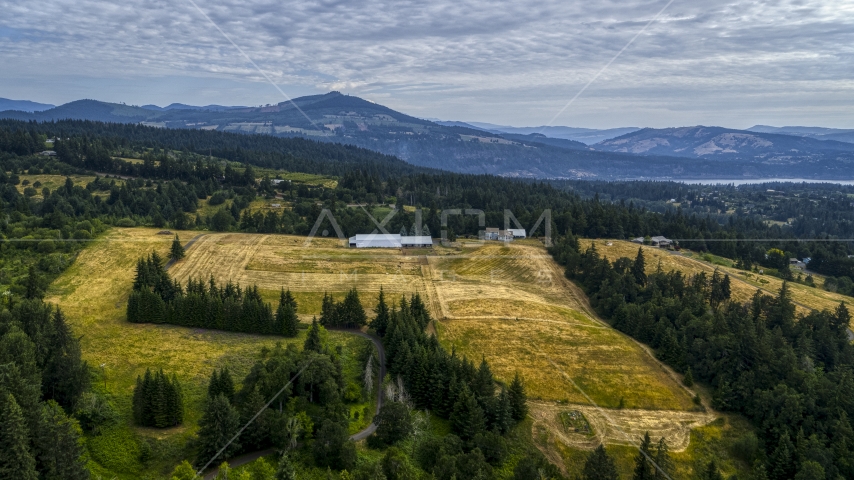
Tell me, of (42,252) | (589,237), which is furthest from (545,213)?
(42,252)

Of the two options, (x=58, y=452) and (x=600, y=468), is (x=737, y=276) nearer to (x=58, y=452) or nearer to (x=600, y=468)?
(x=600, y=468)

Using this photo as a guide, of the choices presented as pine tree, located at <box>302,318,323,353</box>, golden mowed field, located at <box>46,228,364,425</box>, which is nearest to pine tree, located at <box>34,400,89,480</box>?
golden mowed field, located at <box>46,228,364,425</box>

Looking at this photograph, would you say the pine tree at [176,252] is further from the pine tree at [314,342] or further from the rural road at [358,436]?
the pine tree at [314,342]

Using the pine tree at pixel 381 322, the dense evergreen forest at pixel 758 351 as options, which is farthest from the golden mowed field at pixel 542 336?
the pine tree at pixel 381 322

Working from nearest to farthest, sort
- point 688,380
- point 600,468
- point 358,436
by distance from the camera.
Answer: point 600,468
point 358,436
point 688,380

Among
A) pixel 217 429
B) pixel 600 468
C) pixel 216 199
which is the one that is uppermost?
pixel 216 199

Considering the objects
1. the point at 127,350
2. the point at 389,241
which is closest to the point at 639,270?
the point at 389,241

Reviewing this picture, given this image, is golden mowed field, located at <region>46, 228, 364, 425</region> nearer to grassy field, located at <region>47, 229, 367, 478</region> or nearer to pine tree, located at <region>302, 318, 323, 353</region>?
grassy field, located at <region>47, 229, 367, 478</region>
